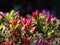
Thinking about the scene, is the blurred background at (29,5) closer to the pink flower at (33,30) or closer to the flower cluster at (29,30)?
the flower cluster at (29,30)

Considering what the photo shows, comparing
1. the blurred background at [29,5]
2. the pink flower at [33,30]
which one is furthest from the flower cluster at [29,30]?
the blurred background at [29,5]

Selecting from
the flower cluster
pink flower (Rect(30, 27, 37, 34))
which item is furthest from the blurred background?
pink flower (Rect(30, 27, 37, 34))

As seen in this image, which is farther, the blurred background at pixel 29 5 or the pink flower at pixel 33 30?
the blurred background at pixel 29 5

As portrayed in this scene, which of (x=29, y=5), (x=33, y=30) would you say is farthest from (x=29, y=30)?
(x=29, y=5)

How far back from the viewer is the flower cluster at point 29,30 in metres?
2.45

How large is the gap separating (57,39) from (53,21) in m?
0.18

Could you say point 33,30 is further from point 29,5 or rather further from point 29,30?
point 29,5

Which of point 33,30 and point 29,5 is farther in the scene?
point 29,5

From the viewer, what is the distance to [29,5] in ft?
23.7

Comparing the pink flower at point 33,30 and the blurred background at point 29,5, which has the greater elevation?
the blurred background at point 29,5

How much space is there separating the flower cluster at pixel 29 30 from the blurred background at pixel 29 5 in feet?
13.8

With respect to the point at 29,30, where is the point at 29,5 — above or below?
above

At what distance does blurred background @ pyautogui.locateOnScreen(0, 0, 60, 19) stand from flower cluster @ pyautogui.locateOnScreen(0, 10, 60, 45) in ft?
13.8

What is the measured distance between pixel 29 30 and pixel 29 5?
4.71 m
